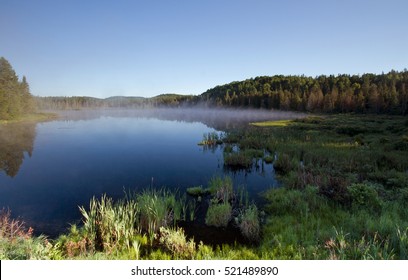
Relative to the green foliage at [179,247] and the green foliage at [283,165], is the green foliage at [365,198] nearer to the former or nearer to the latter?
the green foliage at [283,165]

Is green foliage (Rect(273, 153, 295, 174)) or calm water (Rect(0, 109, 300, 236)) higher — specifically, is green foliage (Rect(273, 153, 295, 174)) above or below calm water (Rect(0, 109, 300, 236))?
above

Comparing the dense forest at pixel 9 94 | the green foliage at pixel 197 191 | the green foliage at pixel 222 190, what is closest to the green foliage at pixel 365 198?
the green foliage at pixel 222 190

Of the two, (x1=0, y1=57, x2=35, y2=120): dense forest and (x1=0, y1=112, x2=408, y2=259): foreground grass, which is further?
(x1=0, y1=57, x2=35, y2=120): dense forest

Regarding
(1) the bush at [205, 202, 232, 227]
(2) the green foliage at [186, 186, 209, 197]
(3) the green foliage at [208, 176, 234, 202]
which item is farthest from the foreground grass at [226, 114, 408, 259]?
(2) the green foliage at [186, 186, 209, 197]

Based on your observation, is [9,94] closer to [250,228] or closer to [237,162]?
[237,162]

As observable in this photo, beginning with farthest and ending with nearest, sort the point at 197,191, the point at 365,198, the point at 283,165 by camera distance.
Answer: the point at 283,165, the point at 197,191, the point at 365,198

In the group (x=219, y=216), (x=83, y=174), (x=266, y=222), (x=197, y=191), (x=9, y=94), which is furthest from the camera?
(x=9, y=94)

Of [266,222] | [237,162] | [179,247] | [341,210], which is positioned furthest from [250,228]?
[237,162]

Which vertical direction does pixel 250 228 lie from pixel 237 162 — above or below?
below

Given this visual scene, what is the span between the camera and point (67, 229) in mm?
11680

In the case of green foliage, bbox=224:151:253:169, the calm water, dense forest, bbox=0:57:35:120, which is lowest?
the calm water

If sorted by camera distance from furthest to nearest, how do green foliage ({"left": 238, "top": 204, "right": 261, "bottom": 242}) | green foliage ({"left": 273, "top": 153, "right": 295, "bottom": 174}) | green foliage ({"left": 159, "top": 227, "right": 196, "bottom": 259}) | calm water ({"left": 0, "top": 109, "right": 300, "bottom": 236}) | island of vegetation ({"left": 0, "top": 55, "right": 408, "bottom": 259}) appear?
1. green foliage ({"left": 273, "top": 153, "right": 295, "bottom": 174})
2. calm water ({"left": 0, "top": 109, "right": 300, "bottom": 236})
3. green foliage ({"left": 238, "top": 204, "right": 261, "bottom": 242})
4. green foliage ({"left": 159, "top": 227, "right": 196, "bottom": 259})
5. island of vegetation ({"left": 0, "top": 55, "right": 408, "bottom": 259})

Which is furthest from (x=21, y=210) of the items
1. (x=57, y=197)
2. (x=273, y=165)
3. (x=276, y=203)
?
(x=273, y=165)

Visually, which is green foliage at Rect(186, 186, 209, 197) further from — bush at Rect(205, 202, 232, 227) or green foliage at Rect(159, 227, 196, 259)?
green foliage at Rect(159, 227, 196, 259)
